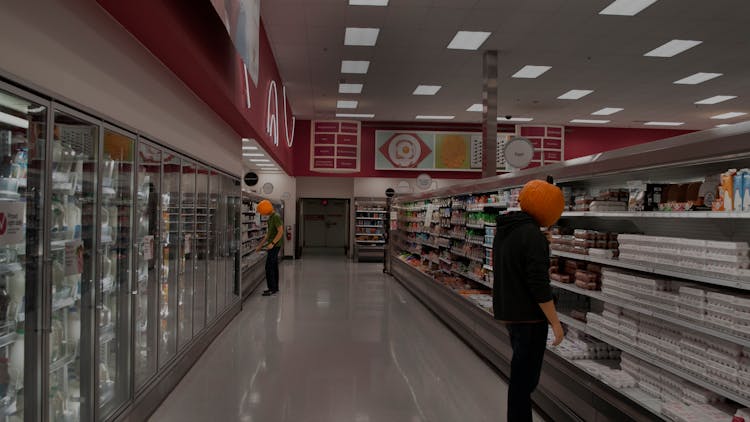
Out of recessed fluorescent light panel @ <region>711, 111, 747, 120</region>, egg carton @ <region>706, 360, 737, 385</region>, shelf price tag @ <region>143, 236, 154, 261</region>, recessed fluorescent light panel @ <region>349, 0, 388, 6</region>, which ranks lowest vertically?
egg carton @ <region>706, 360, 737, 385</region>

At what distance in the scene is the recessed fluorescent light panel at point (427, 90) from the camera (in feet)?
39.9

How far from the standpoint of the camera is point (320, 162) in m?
16.2

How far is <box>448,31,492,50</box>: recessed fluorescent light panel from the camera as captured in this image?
8477 mm

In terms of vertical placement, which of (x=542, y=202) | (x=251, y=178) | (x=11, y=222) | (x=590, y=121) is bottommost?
(x=11, y=222)

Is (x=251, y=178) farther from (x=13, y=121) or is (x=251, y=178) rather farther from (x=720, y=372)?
(x=720, y=372)

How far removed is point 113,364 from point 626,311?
139 inches

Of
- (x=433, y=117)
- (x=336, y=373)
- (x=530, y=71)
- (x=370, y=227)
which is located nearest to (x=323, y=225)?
(x=370, y=227)

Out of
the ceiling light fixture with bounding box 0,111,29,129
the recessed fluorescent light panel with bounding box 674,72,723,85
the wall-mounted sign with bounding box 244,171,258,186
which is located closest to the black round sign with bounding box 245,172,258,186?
the wall-mounted sign with bounding box 244,171,258,186

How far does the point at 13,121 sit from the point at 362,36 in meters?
7.31

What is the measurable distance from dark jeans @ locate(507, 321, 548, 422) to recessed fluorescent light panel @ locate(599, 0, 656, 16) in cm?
604

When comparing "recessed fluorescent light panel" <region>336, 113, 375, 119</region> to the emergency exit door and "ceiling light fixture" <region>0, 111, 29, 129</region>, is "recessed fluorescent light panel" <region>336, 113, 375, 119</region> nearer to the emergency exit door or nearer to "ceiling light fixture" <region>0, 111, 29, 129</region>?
the emergency exit door

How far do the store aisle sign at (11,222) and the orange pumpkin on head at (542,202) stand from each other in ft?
8.82

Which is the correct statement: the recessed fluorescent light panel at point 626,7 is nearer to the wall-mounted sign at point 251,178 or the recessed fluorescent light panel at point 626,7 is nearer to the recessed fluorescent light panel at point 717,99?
the recessed fluorescent light panel at point 717,99

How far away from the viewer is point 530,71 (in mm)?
10648
